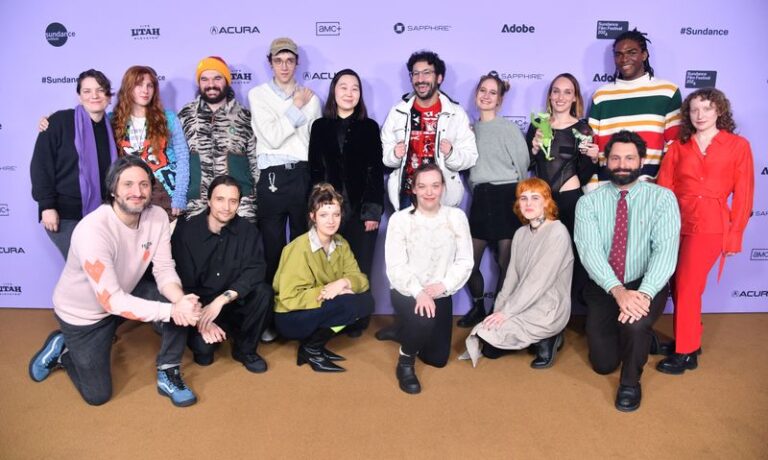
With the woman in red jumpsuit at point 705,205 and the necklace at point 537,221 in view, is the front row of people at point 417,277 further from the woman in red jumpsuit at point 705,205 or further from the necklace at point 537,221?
the woman in red jumpsuit at point 705,205

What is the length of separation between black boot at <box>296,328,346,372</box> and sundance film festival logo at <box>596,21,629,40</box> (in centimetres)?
278

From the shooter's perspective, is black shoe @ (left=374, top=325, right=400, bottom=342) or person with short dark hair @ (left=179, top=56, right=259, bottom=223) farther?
black shoe @ (left=374, top=325, right=400, bottom=342)

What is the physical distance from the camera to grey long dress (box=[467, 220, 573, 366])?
2.87 meters

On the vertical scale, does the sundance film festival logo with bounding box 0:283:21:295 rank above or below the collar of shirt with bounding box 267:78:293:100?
below

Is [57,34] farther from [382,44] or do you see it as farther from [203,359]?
[203,359]

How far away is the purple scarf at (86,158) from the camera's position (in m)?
2.95

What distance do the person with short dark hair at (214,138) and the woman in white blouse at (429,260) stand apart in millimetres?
1032

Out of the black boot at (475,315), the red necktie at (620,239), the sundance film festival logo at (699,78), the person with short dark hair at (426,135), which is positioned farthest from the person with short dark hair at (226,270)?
the sundance film festival logo at (699,78)

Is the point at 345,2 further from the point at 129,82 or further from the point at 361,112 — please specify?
the point at 129,82

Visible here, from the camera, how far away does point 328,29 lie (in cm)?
354

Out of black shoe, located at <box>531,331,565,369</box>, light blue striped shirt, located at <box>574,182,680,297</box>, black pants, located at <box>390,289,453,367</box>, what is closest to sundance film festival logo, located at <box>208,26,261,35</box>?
black pants, located at <box>390,289,453,367</box>

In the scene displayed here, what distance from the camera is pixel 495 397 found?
256 cm

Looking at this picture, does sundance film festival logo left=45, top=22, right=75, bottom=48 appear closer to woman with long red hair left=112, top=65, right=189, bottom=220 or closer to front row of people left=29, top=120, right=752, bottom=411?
woman with long red hair left=112, top=65, right=189, bottom=220

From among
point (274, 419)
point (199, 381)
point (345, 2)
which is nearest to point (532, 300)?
point (274, 419)
